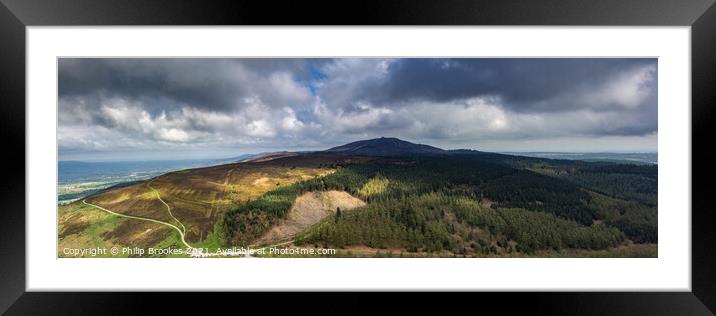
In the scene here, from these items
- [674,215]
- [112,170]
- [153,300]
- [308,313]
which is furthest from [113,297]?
[674,215]

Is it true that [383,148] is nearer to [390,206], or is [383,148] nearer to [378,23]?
[390,206]

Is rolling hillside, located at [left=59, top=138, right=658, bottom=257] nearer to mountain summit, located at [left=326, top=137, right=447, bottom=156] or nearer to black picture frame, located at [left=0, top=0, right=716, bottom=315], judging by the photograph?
mountain summit, located at [left=326, top=137, right=447, bottom=156]

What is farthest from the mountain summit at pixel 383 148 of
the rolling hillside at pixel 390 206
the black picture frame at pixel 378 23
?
the black picture frame at pixel 378 23

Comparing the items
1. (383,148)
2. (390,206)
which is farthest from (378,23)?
(390,206)

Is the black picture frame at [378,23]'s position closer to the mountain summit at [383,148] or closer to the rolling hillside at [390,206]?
the rolling hillside at [390,206]

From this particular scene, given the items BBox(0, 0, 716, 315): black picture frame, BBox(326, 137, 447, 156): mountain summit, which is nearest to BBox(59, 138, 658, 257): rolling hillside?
BBox(326, 137, 447, 156): mountain summit

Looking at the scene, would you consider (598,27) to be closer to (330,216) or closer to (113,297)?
(330,216)
